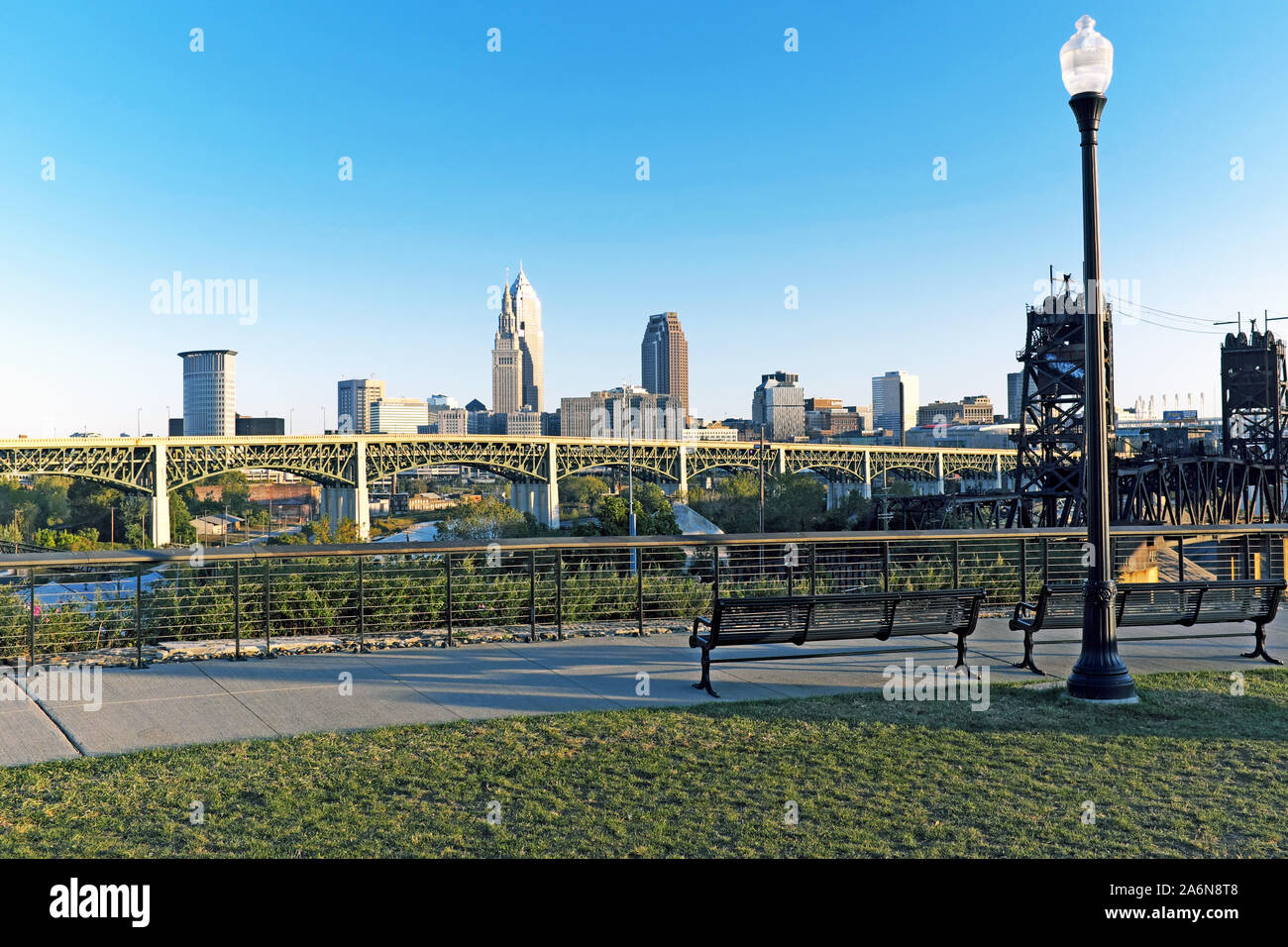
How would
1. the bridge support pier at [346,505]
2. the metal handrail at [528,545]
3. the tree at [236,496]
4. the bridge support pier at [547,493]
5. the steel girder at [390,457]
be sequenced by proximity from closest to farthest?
the metal handrail at [528,545]
the steel girder at [390,457]
the bridge support pier at [346,505]
the bridge support pier at [547,493]
the tree at [236,496]

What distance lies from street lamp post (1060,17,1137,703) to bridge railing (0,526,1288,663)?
264 centimetres

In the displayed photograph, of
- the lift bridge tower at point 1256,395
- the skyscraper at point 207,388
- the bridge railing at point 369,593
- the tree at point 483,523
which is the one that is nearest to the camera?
the bridge railing at point 369,593

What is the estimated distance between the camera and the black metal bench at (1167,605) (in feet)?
30.0

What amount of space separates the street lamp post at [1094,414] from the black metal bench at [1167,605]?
0.98 metres

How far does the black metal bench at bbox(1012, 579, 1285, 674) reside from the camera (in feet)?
30.0

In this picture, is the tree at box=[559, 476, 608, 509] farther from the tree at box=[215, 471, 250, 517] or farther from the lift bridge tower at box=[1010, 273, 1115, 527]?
the lift bridge tower at box=[1010, 273, 1115, 527]

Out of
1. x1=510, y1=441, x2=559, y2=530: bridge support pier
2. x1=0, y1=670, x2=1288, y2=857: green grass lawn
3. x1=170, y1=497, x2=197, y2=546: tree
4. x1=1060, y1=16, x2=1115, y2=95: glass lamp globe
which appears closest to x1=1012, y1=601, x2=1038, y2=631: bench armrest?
x1=0, y1=670, x2=1288, y2=857: green grass lawn

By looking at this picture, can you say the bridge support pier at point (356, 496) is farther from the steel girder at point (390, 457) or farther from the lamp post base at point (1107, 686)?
the lamp post base at point (1107, 686)

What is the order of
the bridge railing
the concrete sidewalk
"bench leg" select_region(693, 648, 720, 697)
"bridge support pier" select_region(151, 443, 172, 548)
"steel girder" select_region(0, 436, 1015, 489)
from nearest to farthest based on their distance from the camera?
the concrete sidewalk < "bench leg" select_region(693, 648, 720, 697) < the bridge railing < "steel girder" select_region(0, 436, 1015, 489) < "bridge support pier" select_region(151, 443, 172, 548)

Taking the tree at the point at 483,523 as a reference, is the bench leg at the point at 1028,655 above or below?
above

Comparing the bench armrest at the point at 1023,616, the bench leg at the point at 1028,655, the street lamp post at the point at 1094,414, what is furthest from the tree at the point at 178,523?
the street lamp post at the point at 1094,414
